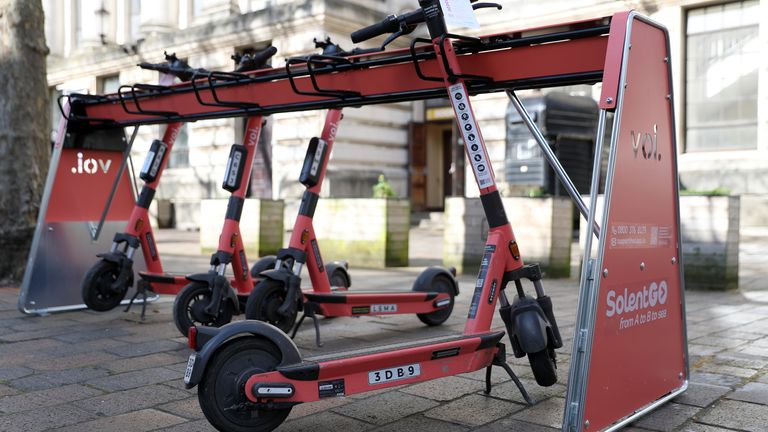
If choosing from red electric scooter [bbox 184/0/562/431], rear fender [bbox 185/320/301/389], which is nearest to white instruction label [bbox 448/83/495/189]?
red electric scooter [bbox 184/0/562/431]

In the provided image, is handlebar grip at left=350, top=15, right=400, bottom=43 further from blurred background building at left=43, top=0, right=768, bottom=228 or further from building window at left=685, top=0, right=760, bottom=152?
building window at left=685, top=0, right=760, bottom=152

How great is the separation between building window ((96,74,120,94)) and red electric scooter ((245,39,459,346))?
19.3m

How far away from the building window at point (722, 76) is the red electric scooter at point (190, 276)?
11051 mm

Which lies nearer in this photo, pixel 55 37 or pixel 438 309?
pixel 438 309

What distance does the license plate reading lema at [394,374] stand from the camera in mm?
3510

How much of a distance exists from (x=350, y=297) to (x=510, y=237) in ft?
6.39

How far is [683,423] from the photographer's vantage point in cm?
363

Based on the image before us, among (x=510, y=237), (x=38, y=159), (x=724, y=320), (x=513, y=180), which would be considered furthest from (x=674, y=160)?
(x=513, y=180)

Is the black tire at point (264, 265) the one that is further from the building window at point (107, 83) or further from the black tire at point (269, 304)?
the building window at point (107, 83)

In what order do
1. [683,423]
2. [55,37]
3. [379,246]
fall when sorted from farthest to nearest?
[55,37], [379,246], [683,423]

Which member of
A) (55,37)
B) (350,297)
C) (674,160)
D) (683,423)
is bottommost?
(683,423)

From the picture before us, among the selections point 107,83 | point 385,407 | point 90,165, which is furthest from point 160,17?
point 385,407

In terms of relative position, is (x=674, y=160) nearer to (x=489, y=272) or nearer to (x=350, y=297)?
(x=489, y=272)

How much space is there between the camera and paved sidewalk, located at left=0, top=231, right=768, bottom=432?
3662mm
